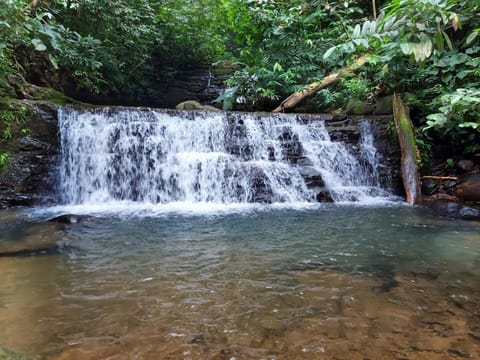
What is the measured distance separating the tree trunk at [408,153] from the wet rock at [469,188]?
685mm

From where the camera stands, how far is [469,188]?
640 cm

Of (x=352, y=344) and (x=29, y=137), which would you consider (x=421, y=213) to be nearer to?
(x=352, y=344)

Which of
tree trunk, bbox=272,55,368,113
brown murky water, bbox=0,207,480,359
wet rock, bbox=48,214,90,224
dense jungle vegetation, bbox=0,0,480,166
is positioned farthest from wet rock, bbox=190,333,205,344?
tree trunk, bbox=272,55,368,113

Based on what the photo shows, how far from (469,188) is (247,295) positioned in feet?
18.4

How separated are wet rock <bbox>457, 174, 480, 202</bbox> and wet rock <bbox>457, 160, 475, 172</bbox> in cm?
46

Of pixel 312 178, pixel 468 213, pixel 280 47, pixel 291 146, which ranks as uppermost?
pixel 280 47

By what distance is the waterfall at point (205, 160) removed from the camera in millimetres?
7004

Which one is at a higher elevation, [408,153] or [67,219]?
[408,153]

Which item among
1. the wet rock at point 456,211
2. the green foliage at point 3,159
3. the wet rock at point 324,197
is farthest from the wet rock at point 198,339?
the green foliage at point 3,159

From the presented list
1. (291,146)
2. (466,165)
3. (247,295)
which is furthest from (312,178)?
(247,295)

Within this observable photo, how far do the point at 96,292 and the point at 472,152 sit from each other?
744 centimetres

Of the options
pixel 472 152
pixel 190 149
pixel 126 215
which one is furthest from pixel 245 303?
pixel 472 152

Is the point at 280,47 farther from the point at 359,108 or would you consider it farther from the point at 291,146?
the point at 291,146

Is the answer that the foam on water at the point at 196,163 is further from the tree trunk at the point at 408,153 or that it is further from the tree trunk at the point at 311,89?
the tree trunk at the point at 311,89
